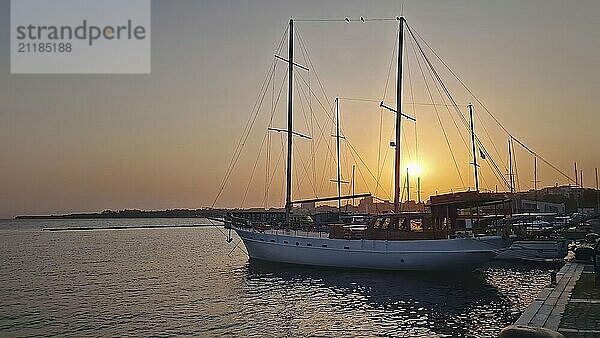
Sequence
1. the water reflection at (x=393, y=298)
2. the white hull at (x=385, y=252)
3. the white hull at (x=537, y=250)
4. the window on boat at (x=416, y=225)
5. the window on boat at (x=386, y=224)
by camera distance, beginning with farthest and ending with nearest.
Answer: the white hull at (x=537, y=250) → the window on boat at (x=386, y=224) → the window on boat at (x=416, y=225) → the white hull at (x=385, y=252) → the water reflection at (x=393, y=298)

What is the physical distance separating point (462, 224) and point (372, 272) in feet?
21.5

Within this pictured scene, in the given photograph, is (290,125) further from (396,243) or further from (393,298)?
(393,298)

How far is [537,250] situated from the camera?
42.7 metres

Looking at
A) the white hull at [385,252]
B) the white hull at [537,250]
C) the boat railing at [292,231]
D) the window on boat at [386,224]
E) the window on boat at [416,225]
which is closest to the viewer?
the white hull at [385,252]

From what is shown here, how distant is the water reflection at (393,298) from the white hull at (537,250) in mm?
7686

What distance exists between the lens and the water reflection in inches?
889

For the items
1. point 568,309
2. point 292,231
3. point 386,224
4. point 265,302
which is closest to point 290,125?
point 292,231

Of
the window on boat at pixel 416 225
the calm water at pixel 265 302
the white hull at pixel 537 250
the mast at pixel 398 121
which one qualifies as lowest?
the calm water at pixel 265 302

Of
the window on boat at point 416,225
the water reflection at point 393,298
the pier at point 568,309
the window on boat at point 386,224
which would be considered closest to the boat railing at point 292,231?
the water reflection at point 393,298

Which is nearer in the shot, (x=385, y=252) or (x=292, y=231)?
(x=385, y=252)

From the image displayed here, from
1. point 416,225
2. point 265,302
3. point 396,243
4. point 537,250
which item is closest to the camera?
point 265,302

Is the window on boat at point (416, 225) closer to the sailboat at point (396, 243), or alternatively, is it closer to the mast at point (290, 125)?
the sailboat at point (396, 243)

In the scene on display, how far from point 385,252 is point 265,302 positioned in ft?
35.8

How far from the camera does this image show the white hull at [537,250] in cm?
4225
